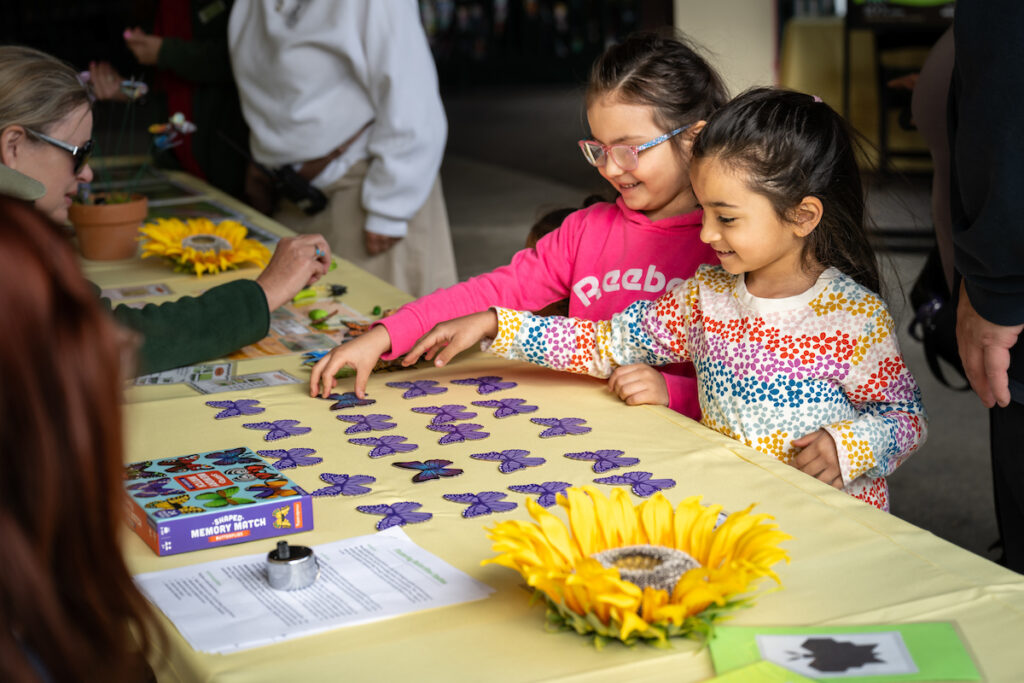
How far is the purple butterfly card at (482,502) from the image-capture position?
1.29 metres

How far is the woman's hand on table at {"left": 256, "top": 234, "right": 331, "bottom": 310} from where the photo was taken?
220 centimetres

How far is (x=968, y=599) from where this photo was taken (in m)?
1.06

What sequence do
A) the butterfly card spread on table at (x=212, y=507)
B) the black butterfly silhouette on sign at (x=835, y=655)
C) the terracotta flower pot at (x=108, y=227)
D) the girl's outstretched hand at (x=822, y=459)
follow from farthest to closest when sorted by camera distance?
the terracotta flower pot at (x=108, y=227) → the girl's outstretched hand at (x=822, y=459) → the butterfly card spread on table at (x=212, y=507) → the black butterfly silhouette on sign at (x=835, y=655)

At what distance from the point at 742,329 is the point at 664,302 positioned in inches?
6.4

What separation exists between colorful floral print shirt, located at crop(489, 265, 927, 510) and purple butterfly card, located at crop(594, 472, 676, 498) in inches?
12.2

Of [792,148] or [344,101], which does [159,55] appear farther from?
[792,148]

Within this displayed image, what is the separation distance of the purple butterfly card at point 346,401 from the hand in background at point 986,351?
2.92 ft

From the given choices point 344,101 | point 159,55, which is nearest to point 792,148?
point 344,101

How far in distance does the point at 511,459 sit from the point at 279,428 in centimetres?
38

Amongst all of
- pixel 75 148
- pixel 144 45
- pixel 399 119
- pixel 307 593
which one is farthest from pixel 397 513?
pixel 144 45

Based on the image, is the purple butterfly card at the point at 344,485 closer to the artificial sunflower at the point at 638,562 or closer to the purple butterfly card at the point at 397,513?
the purple butterfly card at the point at 397,513

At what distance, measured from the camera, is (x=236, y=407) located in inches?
67.2

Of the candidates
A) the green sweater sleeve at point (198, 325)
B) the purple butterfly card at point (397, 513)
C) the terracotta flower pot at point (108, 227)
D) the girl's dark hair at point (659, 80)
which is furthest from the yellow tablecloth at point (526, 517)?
the terracotta flower pot at point (108, 227)

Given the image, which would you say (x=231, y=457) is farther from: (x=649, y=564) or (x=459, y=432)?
(x=649, y=564)
